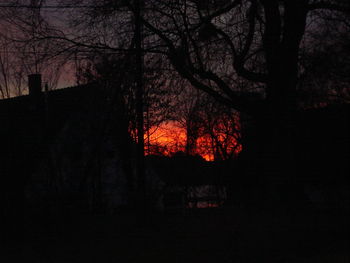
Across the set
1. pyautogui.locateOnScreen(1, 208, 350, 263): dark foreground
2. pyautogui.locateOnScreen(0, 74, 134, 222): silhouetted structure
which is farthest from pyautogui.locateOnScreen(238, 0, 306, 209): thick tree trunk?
pyautogui.locateOnScreen(0, 74, 134, 222): silhouetted structure

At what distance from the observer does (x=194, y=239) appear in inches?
438

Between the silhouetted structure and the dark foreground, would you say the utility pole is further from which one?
the silhouetted structure

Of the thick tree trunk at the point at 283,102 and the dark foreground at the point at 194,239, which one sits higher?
the thick tree trunk at the point at 283,102

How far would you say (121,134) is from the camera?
25422 mm

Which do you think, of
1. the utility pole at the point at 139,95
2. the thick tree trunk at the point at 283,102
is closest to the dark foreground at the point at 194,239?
the thick tree trunk at the point at 283,102

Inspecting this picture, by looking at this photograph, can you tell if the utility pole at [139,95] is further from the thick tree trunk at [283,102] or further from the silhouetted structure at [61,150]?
the thick tree trunk at [283,102]

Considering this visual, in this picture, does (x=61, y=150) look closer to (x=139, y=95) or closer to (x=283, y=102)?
(x=139, y=95)

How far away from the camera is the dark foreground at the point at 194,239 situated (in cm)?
937

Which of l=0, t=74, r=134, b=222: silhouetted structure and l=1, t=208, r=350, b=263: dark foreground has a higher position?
l=0, t=74, r=134, b=222: silhouetted structure

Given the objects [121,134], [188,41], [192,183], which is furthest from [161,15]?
[192,183]

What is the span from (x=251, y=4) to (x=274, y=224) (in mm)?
6269

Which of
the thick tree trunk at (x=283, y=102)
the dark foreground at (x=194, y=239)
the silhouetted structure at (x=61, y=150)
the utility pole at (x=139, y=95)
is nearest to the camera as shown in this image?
the dark foreground at (x=194, y=239)

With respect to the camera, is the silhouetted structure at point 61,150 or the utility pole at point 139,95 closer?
the utility pole at point 139,95

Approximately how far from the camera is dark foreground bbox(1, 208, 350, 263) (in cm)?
937
